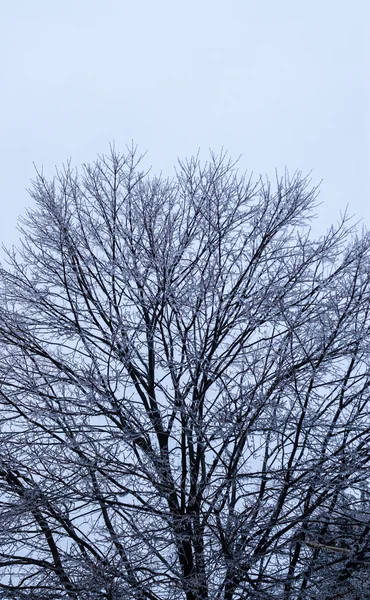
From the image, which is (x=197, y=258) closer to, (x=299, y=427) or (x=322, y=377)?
(x=322, y=377)

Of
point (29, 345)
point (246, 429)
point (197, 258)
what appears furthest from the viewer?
point (197, 258)

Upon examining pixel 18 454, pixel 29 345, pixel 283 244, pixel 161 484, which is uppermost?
pixel 283 244

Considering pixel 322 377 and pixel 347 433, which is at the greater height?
pixel 322 377

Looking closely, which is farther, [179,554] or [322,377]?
[322,377]

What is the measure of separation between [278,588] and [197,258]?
13.2 ft

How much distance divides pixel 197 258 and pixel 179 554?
364 cm

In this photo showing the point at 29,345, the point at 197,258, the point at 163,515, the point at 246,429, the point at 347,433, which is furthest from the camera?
the point at 197,258

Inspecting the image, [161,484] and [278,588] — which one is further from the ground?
[161,484]

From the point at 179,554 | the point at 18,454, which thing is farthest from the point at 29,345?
the point at 179,554

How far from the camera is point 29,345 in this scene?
6.66 meters

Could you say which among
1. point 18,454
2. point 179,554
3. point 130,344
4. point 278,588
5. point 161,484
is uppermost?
point 130,344

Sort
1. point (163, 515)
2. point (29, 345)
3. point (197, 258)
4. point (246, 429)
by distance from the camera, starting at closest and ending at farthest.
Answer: point (246, 429), point (163, 515), point (29, 345), point (197, 258)

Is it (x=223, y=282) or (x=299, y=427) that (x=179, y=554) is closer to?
(x=299, y=427)

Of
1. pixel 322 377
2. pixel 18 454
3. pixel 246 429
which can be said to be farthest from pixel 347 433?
pixel 18 454
